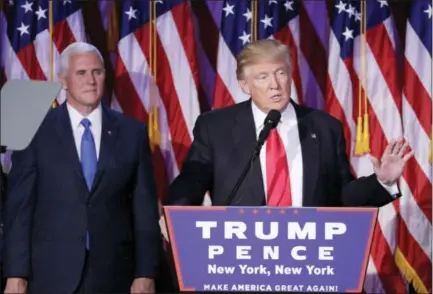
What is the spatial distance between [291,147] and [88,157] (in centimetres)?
72

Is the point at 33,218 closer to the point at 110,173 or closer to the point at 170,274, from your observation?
the point at 110,173

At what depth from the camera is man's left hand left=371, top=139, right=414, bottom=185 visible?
2.45 meters

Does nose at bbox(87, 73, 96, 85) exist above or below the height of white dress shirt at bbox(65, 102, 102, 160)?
above

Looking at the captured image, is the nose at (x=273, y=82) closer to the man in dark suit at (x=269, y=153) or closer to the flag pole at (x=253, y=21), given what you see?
the man in dark suit at (x=269, y=153)

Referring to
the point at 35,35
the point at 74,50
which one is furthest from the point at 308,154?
the point at 35,35

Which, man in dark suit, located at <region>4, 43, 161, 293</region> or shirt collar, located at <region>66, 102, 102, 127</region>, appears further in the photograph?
A: shirt collar, located at <region>66, 102, 102, 127</region>

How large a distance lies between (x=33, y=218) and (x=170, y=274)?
112cm

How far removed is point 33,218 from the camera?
9.97ft

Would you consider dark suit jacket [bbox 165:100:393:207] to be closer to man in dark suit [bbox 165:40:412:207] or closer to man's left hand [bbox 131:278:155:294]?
man in dark suit [bbox 165:40:412:207]

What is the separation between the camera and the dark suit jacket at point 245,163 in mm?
2795

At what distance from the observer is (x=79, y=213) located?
3020 millimetres

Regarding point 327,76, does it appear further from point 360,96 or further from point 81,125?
point 81,125

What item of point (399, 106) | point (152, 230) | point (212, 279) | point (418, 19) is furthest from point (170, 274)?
point (212, 279)

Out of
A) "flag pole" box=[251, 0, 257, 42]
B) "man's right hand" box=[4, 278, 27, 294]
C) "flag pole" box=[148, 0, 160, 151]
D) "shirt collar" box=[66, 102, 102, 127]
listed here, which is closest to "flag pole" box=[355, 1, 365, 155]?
"flag pole" box=[251, 0, 257, 42]
